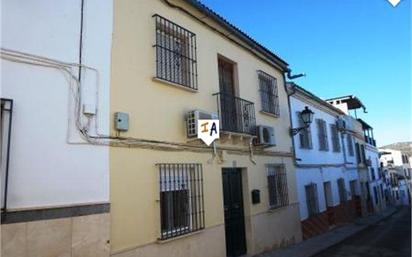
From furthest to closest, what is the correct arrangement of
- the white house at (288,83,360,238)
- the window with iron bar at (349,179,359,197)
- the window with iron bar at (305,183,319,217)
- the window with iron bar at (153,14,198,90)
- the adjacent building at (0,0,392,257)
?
the window with iron bar at (349,179,359,197), the window with iron bar at (305,183,319,217), the white house at (288,83,360,238), the window with iron bar at (153,14,198,90), the adjacent building at (0,0,392,257)

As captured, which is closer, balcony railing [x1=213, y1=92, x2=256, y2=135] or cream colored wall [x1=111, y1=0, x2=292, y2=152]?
cream colored wall [x1=111, y1=0, x2=292, y2=152]

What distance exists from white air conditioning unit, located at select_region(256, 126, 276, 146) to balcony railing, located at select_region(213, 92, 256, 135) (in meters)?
0.16

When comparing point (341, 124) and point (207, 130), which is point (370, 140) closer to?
point (341, 124)

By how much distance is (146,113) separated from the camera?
6.25 metres

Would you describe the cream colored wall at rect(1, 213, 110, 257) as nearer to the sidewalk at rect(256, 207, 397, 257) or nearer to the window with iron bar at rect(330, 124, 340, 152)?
the sidewalk at rect(256, 207, 397, 257)

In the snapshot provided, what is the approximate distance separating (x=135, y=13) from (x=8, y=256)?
14.3 feet

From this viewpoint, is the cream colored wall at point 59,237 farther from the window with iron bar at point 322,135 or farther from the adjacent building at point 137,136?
the window with iron bar at point 322,135

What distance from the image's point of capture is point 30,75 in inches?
179

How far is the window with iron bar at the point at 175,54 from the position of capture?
6.81 metres

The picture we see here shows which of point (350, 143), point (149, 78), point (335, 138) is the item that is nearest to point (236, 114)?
point (149, 78)

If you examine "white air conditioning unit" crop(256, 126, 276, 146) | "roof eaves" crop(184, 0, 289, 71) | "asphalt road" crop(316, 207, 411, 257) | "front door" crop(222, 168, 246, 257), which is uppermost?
"roof eaves" crop(184, 0, 289, 71)

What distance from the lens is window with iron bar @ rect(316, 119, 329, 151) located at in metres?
15.8

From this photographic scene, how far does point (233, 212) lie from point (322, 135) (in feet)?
29.8

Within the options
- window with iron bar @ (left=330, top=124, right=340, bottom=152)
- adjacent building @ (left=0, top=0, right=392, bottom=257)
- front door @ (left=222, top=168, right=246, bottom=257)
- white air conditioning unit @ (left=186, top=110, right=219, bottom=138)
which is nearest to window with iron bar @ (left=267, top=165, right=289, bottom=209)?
adjacent building @ (left=0, top=0, right=392, bottom=257)
